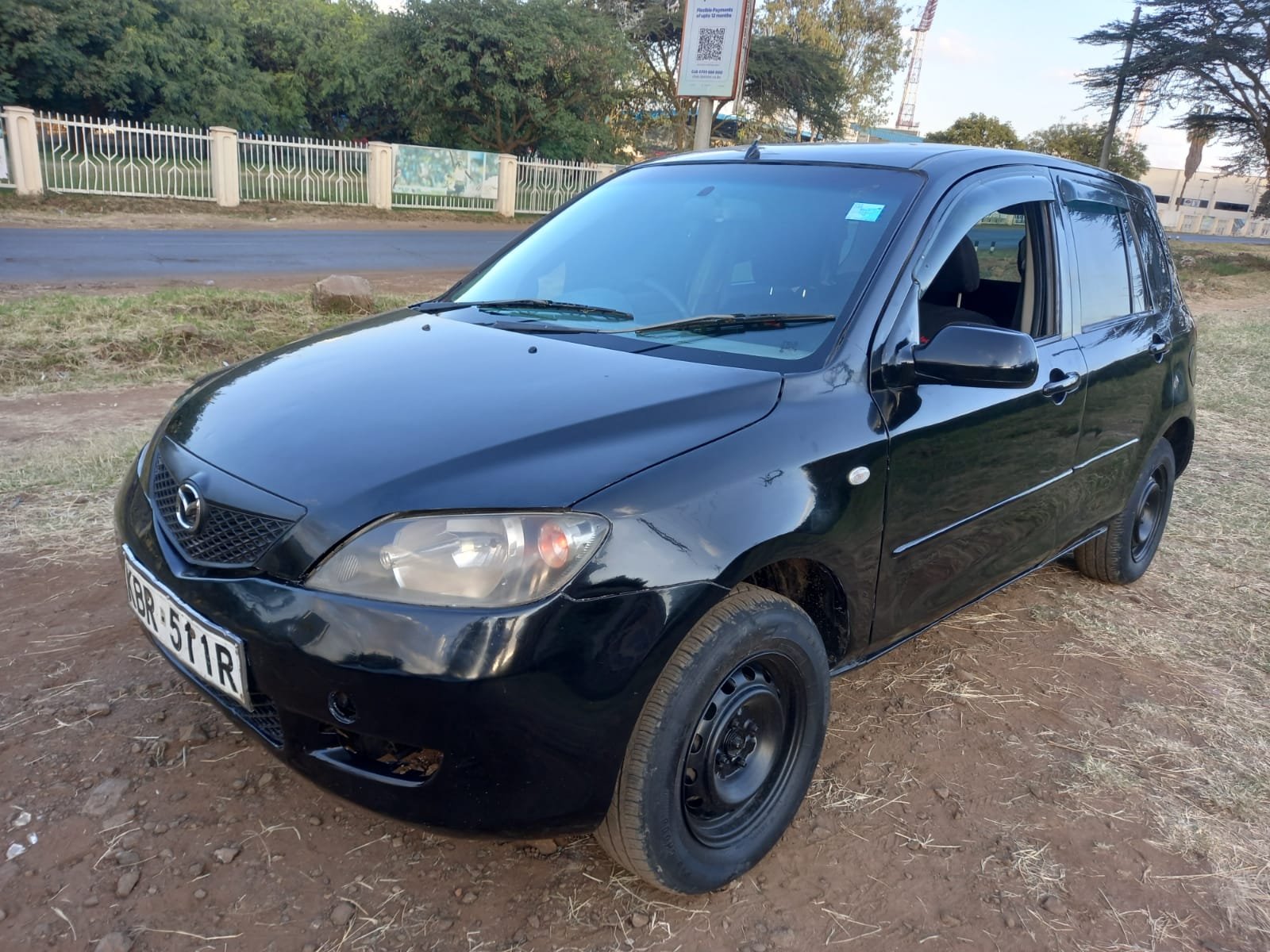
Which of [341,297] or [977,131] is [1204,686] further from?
[977,131]

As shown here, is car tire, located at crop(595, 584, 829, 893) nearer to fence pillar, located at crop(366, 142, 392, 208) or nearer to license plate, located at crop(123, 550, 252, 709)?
license plate, located at crop(123, 550, 252, 709)

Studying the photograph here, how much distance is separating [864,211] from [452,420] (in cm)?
144

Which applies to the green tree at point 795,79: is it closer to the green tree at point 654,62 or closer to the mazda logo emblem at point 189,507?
the green tree at point 654,62

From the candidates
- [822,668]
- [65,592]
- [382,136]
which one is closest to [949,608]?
[822,668]

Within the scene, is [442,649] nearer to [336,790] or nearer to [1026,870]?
[336,790]

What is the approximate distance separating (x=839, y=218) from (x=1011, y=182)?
72 cm

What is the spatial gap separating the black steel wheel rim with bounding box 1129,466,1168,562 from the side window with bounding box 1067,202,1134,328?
0.96 m

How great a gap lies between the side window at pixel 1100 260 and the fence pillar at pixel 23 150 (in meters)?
22.3

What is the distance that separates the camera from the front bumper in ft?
6.05

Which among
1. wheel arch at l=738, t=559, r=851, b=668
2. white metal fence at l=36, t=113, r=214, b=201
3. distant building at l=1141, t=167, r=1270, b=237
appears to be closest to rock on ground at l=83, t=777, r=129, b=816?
wheel arch at l=738, t=559, r=851, b=668

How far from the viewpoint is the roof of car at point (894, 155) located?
117 inches

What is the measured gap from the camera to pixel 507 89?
30.2 m

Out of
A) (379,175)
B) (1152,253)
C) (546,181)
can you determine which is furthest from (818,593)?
(546,181)

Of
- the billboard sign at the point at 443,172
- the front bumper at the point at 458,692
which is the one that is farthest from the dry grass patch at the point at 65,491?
the billboard sign at the point at 443,172
